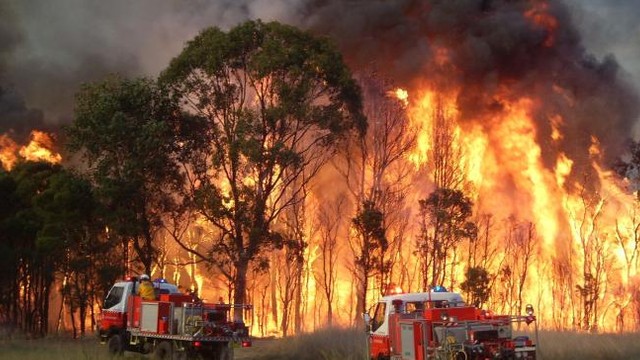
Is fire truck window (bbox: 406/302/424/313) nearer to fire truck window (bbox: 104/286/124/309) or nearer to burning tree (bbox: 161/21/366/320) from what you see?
fire truck window (bbox: 104/286/124/309)

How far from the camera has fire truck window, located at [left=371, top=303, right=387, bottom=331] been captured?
53.3ft

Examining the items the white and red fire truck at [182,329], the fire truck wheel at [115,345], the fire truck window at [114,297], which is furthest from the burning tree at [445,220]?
the fire truck wheel at [115,345]

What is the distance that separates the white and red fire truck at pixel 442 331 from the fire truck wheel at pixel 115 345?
8751 mm

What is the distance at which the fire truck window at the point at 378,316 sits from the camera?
16.2 metres

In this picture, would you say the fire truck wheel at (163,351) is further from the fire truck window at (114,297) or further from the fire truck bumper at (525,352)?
the fire truck bumper at (525,352)

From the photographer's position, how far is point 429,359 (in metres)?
13.8

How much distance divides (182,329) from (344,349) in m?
5.10

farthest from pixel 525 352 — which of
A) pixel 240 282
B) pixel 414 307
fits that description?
pixel 240 282

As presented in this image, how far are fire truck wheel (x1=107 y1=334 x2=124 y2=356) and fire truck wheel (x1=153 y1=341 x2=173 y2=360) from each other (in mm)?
2123

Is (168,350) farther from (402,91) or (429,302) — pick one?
(402,91)

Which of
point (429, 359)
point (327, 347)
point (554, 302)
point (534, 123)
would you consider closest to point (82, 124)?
point (327, 347)

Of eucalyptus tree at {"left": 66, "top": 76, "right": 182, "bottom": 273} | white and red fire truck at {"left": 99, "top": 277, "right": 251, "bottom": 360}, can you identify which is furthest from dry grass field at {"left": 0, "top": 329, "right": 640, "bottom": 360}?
eucalyptus tree at {"left": 66, "top": 76, "right": 182, "bottom": 273}

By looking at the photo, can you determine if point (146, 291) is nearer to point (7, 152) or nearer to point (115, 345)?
point (115, 345)

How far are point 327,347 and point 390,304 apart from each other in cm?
654
